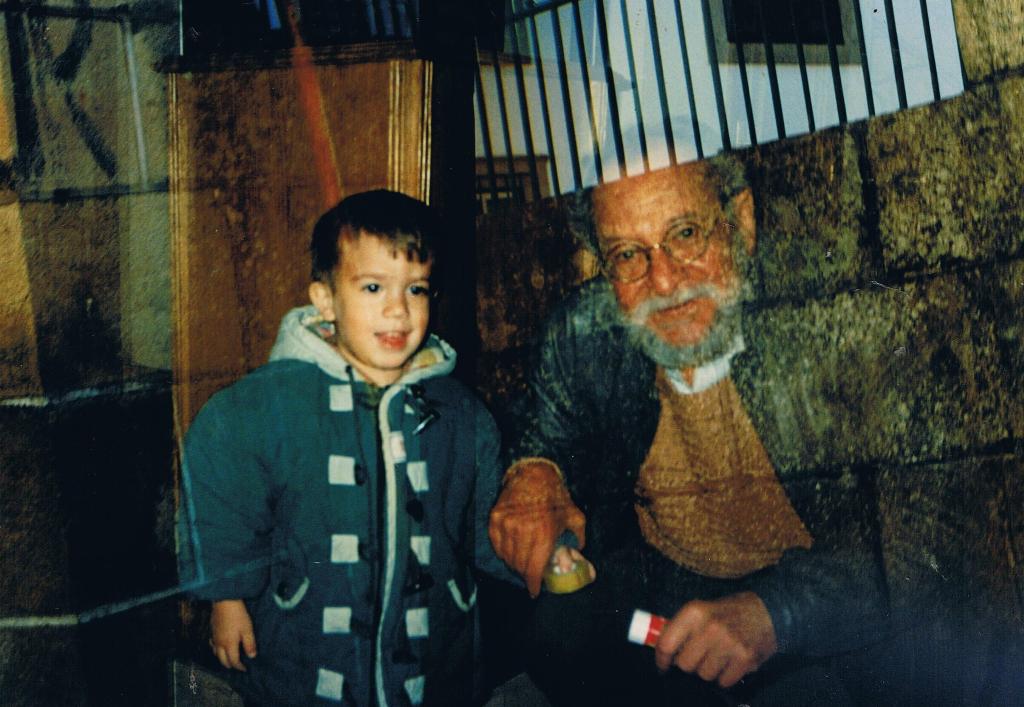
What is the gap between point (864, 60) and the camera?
2.33 m

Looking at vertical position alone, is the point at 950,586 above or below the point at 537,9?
below

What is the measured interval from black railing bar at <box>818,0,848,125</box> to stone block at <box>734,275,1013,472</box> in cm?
54

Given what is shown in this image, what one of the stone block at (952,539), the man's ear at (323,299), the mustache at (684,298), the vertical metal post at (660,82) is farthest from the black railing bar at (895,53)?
the man's ear at (323,299)

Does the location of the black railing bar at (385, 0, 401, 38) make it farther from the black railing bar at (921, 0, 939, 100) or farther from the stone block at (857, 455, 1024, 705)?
the stone block at (857, 455, 1024, 705)

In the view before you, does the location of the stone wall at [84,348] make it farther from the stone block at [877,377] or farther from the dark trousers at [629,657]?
the stone block at [877,377]

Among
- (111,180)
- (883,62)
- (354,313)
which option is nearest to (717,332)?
(883,62)

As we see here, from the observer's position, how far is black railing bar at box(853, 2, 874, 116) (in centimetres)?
232

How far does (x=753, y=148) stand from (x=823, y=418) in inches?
33.4

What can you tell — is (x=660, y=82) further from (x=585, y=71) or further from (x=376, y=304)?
(x=376, y=304)

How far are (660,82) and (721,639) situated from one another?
5.86 feet

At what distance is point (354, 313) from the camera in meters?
2.43

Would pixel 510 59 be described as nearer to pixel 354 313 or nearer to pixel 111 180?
pixel 354 313

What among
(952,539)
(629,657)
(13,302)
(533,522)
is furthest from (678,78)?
(13,302)

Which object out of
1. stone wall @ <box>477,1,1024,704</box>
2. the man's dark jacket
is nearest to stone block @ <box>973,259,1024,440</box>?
stone wall @ <box>477,1,1024,704</box>
